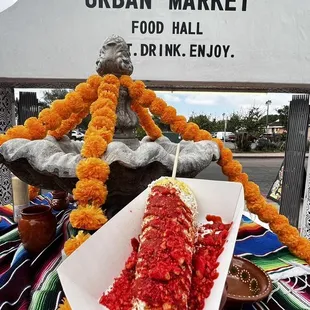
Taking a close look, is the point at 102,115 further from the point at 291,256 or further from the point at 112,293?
the point at 291,256

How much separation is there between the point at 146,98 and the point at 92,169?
520 mm

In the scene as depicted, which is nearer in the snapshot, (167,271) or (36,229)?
(167,271)

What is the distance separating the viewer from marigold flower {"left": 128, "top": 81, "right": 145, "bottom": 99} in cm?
111

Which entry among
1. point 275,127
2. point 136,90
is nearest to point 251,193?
point 136,90

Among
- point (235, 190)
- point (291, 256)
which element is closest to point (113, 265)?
point (235, 190)

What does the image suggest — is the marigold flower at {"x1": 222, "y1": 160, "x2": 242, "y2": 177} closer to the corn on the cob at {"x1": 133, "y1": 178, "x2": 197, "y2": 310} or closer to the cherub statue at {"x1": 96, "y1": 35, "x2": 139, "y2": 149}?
the cherub statue at {"x1": 96, "y1": 35, "x2": 139, "y2": 149}

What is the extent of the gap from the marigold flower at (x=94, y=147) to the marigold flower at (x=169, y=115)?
0.48 metres

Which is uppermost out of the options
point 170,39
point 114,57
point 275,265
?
point 170,39

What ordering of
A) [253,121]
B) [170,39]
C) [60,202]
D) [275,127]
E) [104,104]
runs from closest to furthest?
[104,104]
[60,202]
[170,39]
[253,121]
[275,127]

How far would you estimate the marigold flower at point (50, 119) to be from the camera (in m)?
1.04

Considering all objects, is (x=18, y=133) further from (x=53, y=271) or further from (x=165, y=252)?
(x=165, y=252)

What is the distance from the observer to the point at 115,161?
783mm

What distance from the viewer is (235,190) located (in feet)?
2.67

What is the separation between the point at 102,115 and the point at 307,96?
2494mm
